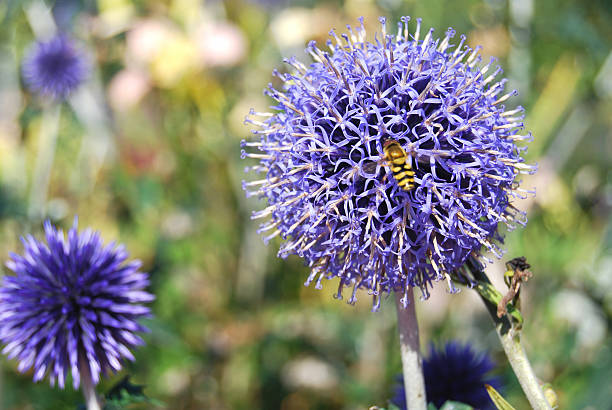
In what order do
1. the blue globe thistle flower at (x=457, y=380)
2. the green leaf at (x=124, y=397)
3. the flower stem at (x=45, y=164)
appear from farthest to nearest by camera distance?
1. the flower stem at (x=45, y=164)
2. the blue globe thistle flower at (x=457, y=380)
3. the green leaf at (x=124, y=397)

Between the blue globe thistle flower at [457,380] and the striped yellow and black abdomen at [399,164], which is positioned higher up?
the striped yellow and black abdomen at [399,164]

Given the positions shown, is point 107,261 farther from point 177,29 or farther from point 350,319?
point 177,29

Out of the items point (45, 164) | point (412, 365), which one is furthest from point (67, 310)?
point (45, 164)

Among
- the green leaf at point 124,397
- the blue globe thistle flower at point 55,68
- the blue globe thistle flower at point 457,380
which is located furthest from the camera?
the blue globe thistle flower at point 55,68

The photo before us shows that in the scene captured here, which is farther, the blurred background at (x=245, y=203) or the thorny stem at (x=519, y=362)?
the blurred background at (x=245, y=203)

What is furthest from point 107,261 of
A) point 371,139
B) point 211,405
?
point 211,405

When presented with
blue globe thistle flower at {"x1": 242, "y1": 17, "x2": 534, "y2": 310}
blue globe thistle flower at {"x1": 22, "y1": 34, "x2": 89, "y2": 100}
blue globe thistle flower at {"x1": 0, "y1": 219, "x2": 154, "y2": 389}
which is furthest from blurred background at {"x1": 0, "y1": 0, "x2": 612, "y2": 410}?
blue globe thistle flower at {"x1": 242, "y1": 17, "x2": 534, "y2": 310}

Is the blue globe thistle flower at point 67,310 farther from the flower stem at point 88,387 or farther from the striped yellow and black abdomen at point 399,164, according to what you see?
the striped yellow and black abdomen at point 399,164

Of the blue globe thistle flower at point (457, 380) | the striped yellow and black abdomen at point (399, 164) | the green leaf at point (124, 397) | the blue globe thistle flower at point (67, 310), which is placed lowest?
the green leaf at point (124, 397)

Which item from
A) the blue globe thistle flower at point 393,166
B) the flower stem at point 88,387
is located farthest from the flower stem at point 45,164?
the blue globe thistle flower at point 393,166
